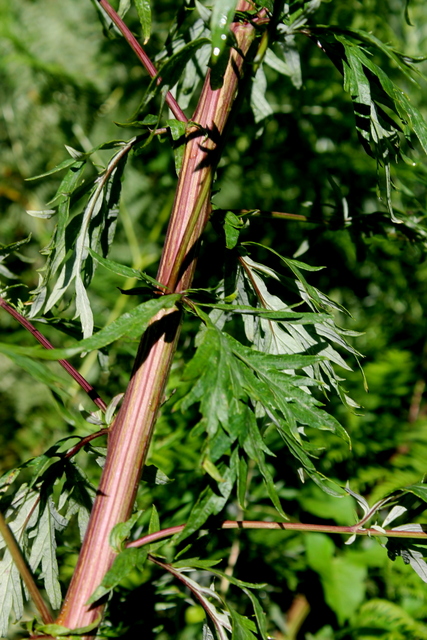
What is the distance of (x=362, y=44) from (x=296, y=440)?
366 millimetres

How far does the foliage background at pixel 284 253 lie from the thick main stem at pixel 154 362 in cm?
8

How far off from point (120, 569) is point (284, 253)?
85 centimetres

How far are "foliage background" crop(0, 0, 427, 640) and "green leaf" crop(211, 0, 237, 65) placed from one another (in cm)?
24

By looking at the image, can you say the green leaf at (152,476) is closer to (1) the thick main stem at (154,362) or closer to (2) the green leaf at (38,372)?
(1) the thick main stem at (154,362)

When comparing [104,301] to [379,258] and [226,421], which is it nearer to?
[379,258]

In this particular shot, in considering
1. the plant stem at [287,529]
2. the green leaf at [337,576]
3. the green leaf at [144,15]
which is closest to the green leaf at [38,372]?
the plant stem at [287,529]

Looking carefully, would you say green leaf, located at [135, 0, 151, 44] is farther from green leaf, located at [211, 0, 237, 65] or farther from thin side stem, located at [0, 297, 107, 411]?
thin side stem, located at [0, 297, 107, 411]

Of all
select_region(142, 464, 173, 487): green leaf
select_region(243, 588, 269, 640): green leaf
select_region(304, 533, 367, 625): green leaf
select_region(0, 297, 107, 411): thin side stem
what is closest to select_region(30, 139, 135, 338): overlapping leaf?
select_region(0, 297, 107, 411): thin side stem

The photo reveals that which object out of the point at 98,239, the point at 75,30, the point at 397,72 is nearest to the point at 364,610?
the point at 98,239

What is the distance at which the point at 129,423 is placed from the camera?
1.40 feet

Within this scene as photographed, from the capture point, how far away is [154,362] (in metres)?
0.43

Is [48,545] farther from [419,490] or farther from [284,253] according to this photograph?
[284,253]

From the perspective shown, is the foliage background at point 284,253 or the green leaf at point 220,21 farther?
the foliage background at point 284,253

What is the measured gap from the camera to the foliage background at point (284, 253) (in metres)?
0.75
